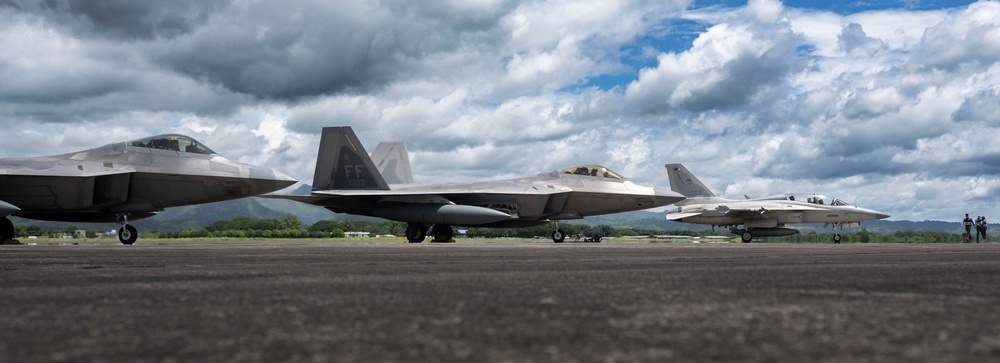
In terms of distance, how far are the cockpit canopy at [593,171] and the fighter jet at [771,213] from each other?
25.2 ft

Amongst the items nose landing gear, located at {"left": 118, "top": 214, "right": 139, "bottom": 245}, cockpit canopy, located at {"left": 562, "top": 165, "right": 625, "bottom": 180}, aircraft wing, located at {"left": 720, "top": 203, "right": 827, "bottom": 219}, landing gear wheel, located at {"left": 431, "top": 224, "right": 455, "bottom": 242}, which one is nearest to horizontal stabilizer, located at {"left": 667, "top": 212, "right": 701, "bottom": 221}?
aircraft wing, located at {"left": 720, "top": 203, "right": 827, "bottom": 219}

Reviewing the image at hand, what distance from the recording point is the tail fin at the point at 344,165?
2625 centimetres

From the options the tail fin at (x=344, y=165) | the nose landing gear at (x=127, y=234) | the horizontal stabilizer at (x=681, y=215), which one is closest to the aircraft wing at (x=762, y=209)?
the horizontal stabilizer at (x=681, y=215)

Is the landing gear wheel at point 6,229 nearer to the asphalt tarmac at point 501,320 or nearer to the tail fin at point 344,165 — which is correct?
the tail fin at point 344,165

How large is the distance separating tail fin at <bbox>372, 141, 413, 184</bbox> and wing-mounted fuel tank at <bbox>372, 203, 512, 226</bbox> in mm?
7302

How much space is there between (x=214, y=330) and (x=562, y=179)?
2304 centimetres

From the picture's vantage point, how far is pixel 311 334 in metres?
2.41

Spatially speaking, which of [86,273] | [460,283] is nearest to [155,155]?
[86,273]

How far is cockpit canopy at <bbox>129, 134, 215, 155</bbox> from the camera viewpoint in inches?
776

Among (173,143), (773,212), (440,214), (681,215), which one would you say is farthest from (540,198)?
(773,212)

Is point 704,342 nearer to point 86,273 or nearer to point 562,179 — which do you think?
point 86,273

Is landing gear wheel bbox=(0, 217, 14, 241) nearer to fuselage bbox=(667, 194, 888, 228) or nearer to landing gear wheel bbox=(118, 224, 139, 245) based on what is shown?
landing gear wheel bbox=(118, 224, 139, 245)

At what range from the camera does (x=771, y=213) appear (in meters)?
33.2

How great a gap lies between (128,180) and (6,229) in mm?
3399
